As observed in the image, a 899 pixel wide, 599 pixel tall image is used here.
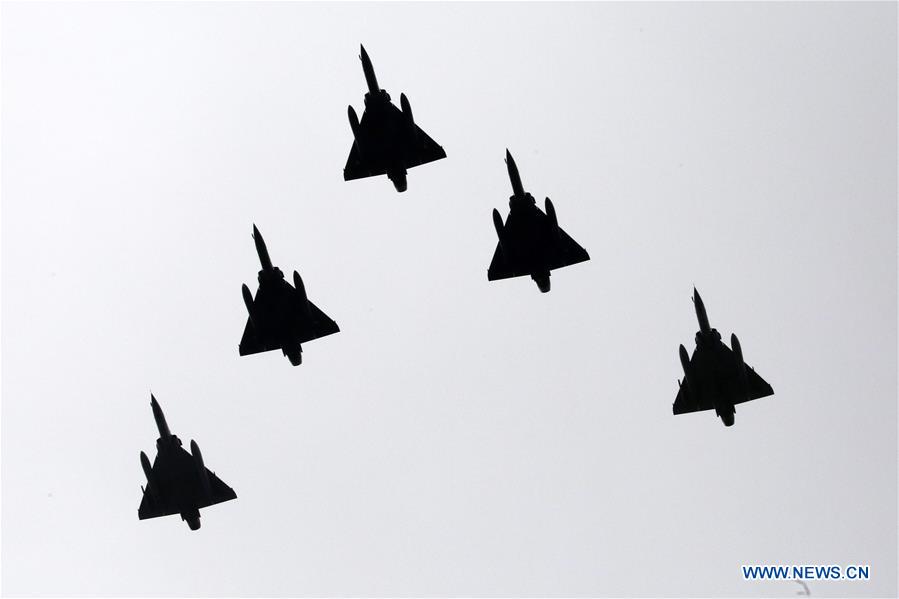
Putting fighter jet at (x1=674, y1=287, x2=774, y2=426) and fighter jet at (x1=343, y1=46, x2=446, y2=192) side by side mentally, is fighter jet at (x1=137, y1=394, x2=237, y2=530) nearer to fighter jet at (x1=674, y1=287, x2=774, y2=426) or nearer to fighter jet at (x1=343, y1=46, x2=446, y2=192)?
fighter jet at (x1=343, y1=46, x2=446, y2=192)

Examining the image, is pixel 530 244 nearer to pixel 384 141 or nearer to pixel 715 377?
pixel 384 141

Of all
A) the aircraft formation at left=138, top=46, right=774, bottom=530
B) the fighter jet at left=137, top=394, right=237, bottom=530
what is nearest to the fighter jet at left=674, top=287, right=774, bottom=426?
the aircraft formation at left=138, top=46, right=774, bottom=530

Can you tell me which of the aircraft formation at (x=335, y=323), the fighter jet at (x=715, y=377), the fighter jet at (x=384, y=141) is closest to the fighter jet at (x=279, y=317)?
the aircraft formation at (x=335, y=323)

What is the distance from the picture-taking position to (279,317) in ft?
158

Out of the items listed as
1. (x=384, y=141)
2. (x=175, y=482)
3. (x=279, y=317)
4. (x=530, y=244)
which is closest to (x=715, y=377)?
(x=530, y=244)

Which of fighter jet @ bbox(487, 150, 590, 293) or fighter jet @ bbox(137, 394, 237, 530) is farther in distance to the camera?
fighter jet @ bbox(137, 394, 237, 530)

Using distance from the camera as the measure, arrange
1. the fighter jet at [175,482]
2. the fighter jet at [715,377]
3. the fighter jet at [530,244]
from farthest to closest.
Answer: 1. the fighter jet at [175,482]
2. the fighter jet at [715,377]
3. the fighter jet at [530,244]

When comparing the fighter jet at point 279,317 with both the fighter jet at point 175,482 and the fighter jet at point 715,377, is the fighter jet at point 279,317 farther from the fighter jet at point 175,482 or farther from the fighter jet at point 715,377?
the fighter jet at point 715,377

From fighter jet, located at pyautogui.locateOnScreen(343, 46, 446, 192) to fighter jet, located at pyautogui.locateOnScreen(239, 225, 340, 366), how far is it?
5131 mm

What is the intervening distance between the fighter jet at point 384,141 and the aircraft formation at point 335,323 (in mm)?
39

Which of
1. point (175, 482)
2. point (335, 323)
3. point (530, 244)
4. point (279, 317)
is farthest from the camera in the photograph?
point (175, 482)

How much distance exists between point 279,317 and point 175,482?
825cm

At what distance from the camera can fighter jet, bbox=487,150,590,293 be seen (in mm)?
47188

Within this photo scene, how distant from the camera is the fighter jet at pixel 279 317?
47.3 metres
